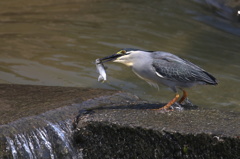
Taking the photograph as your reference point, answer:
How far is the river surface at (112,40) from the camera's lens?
24.4ft

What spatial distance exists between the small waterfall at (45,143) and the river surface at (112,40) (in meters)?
2.28

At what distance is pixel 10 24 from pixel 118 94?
444cm

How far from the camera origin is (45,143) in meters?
4.78

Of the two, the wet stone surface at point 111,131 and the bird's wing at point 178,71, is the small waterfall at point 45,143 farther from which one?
the bird's wing at point 178,71

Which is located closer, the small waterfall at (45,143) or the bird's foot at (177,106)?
the small waterfall at (45,143)

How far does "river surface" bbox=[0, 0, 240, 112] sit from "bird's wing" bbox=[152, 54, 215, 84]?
176 cm

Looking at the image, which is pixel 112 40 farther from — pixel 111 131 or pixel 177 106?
pixel 111 131

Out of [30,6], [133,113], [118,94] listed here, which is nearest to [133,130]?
[133,113]

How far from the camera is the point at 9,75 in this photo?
7.40 meters

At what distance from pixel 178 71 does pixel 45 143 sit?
1.42 metres

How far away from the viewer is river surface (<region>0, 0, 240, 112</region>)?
743 cm

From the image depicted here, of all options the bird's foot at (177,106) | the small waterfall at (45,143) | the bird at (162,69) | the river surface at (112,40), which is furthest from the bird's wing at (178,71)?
the river surface at (112,40)

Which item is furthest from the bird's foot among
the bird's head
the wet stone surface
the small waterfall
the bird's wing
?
the small waterfall

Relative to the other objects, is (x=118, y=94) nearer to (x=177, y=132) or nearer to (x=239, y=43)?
(x=177, y=132)
